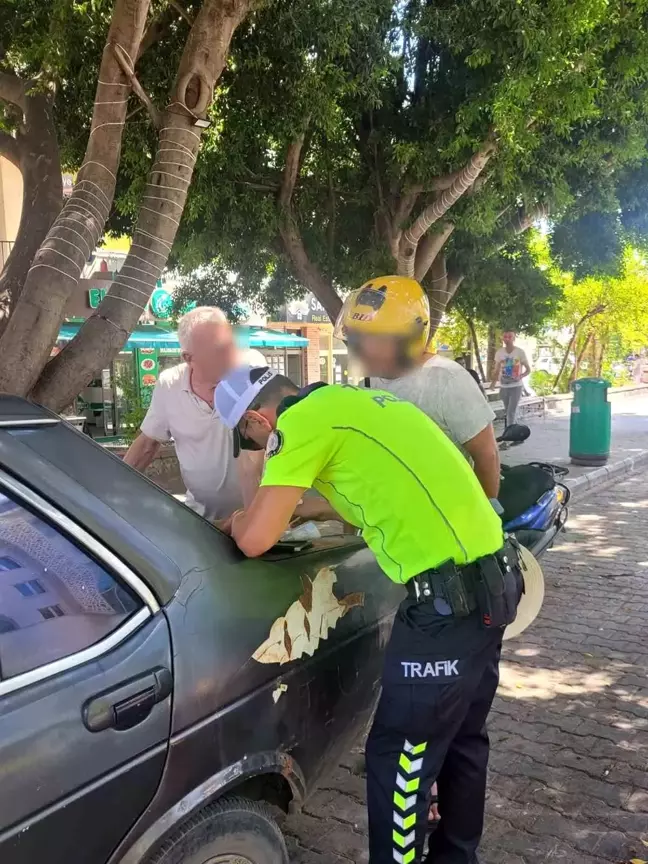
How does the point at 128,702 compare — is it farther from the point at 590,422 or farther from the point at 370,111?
the point at 590,422

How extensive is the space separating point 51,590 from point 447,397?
1.57 meters

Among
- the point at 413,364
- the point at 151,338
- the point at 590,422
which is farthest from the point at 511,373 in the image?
the point at 413,364

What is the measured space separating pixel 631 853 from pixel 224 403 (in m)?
2.25

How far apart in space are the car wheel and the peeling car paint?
37 cm

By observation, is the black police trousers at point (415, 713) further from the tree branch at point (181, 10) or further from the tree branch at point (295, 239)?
the tree branch at point (295, 239)

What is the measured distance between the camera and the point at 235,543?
6.59 feet

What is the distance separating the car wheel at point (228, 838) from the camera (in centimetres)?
167

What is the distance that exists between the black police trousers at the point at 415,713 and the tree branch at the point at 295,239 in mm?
6657

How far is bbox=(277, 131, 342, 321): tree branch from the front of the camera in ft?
27.5

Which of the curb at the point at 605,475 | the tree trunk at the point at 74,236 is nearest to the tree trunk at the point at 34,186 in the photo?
the tree trunk at the point at 74,236

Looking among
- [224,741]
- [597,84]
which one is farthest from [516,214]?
[224,741]

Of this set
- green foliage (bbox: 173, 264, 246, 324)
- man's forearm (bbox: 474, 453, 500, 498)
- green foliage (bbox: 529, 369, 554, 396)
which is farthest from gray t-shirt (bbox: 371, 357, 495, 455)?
green foliage (bbox: 529, 369, 554, 396)

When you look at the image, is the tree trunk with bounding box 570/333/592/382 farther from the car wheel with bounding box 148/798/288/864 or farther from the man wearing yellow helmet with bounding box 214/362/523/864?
the car wheel with bounding box 148/798/288/864

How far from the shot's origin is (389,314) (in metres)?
2.35
